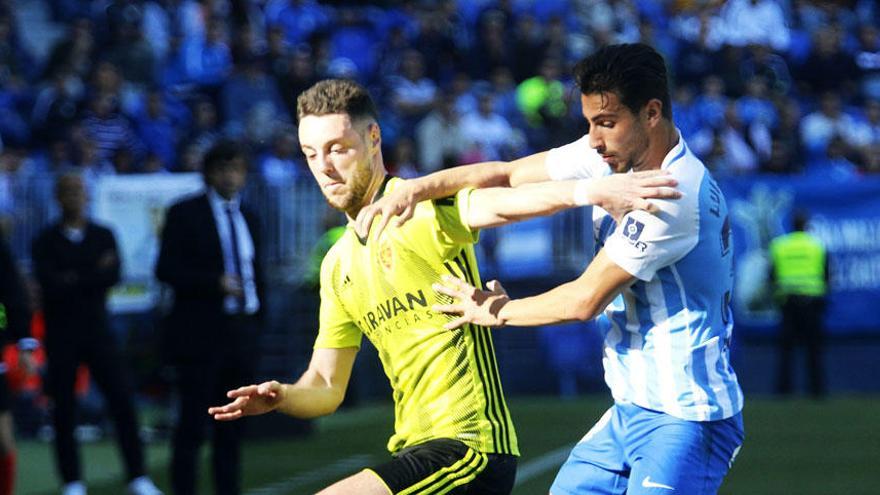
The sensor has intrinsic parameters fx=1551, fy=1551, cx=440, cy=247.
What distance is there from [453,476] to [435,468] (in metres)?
0.06

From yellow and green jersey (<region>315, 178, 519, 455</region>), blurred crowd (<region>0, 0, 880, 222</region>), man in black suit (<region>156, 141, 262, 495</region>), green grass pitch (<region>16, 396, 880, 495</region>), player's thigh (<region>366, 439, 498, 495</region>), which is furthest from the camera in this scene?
blurred crowd (<region>0, 0, 880, 222</region>)

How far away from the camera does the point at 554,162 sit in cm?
556

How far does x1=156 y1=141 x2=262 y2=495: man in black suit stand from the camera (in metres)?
9.84

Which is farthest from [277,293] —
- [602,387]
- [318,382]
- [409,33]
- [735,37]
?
[318,382]

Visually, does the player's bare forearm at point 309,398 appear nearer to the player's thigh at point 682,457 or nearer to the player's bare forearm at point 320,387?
the player's bare forearm at point 320,387

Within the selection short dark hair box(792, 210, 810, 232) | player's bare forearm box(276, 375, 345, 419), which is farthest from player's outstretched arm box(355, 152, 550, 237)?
short dark hair box(792, 210, 810, 232)

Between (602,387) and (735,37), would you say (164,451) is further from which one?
(735,37)

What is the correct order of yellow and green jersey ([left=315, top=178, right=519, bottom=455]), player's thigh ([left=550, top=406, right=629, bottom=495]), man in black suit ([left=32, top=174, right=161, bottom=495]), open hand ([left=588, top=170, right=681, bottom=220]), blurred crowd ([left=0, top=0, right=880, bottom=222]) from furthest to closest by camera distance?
blurred crowd ([left=0, top=0, right=880, bottom=222])
man in black suit ([left=32, top=174, right=161, bottom=495])
player's thigh ([left=550, top=406, right=629, bottom=495])
yellow and green jersey ([left=315, top=178, right=519, bottom=455])
open hand ([left=588, top=170, right=681, bottom=220])

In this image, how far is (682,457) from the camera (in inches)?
200

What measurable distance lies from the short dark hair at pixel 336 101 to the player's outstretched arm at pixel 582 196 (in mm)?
587

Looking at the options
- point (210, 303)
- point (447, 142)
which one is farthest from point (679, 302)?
point (447, 142)

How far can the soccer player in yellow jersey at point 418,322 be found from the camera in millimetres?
4992

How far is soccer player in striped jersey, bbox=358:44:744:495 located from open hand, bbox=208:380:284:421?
2.14ft

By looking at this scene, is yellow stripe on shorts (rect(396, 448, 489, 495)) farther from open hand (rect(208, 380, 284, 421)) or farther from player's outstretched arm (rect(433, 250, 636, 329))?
open hand (rect(208, 380, 284, 421))
